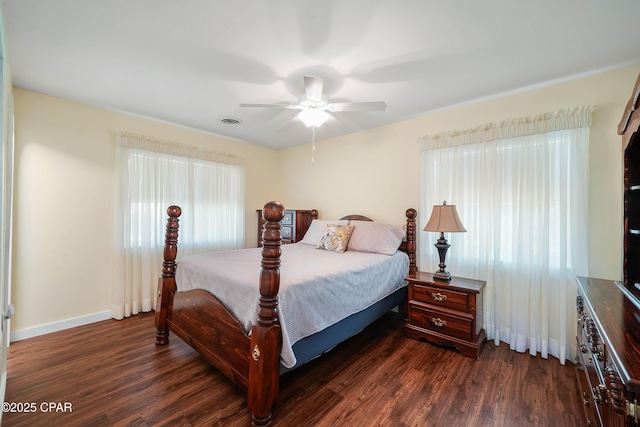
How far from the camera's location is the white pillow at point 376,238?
2986 millimetres

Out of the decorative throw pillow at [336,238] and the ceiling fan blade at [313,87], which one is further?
the decorative throw pillow at [336,238]

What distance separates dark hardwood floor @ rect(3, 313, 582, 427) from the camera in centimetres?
162

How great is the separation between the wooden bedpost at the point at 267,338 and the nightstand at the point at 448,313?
1.65 meters

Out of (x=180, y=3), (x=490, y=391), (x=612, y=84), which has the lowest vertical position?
(x=490, y=391)

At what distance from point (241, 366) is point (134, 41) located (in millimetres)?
2369

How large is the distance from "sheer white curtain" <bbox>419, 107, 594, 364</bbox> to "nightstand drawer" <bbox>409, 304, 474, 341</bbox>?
1.49 ft

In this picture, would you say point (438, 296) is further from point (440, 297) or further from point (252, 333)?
point (252, 333)

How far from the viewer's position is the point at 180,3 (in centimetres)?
152

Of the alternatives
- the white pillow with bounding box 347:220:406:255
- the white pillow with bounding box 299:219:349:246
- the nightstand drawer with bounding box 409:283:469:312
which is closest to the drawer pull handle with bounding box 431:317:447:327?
the nightstand drawer with bounding box 409:283:469:312

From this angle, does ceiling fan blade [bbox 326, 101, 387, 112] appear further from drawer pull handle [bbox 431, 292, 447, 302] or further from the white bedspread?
drawer pull handle [bbox 431, 292, 447, 302]

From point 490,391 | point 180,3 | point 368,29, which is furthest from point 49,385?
point 368,29

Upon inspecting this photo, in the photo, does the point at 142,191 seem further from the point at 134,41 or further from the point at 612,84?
the point at 612,84

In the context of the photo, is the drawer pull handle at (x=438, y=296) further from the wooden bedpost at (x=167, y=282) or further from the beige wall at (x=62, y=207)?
the beige wall at (x=62, y=207)

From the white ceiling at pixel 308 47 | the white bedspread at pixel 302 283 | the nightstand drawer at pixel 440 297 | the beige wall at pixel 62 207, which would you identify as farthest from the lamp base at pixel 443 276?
the beige wall at pixel 62 207
